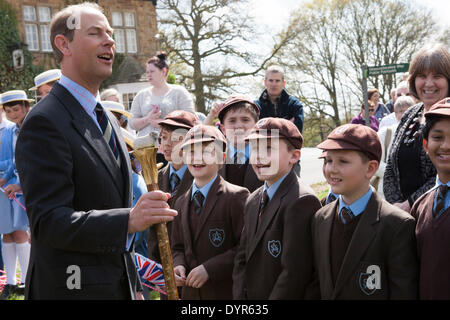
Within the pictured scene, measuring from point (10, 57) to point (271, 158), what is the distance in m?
20.8

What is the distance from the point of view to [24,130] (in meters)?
2.07

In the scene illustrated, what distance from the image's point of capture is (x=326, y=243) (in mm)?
2908

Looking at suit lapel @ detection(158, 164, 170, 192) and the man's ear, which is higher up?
the man's ear

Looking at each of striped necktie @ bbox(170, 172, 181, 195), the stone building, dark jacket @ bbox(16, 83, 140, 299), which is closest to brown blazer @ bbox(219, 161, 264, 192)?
striped necktie @ bbox(170, 172, 181, 195)

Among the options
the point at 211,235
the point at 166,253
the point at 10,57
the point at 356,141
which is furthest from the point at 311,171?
the point at 10,57

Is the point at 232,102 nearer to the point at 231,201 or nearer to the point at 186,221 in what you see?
the point at 231,201

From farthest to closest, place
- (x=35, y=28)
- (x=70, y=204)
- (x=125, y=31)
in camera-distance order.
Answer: (x=125, y=31)
(x=35, y=28)
(x=70, y=204)

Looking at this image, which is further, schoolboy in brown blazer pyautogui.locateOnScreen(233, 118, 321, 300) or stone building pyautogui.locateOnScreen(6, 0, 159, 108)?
stone building pyautogui.locateOnScreen(6, 0, 159, 108)

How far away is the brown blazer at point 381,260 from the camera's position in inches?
105

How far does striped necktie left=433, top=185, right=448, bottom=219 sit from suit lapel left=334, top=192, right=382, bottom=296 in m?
0.31

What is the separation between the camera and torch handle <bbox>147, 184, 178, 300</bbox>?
2.27 m

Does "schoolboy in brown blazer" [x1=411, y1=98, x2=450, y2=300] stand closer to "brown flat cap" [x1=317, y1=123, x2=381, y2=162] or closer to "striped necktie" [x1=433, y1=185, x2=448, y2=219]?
"striped necktie" [x1=433, y1=185, x2=448, y2=219]

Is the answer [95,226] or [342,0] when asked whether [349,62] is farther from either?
[95,226]

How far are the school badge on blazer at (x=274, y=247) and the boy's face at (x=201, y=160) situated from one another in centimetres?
86
